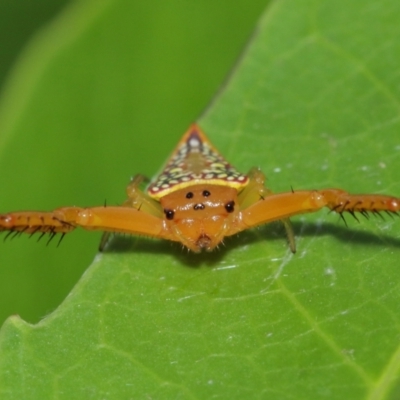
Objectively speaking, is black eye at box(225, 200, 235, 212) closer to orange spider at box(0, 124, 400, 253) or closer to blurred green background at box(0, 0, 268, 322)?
orange spider at box(0, 124, 400, 253)

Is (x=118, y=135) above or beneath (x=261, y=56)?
beneath

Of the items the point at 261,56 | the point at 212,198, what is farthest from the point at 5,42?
the point at 212,198

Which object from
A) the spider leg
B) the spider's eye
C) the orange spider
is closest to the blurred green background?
the orange spider

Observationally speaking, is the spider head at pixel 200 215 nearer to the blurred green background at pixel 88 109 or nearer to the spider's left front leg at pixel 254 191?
the spider's left front leg at pixel 254 191

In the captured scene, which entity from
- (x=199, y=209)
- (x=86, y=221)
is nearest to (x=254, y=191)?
(x=199, y=209)

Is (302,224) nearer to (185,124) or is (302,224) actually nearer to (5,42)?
(185,124)
